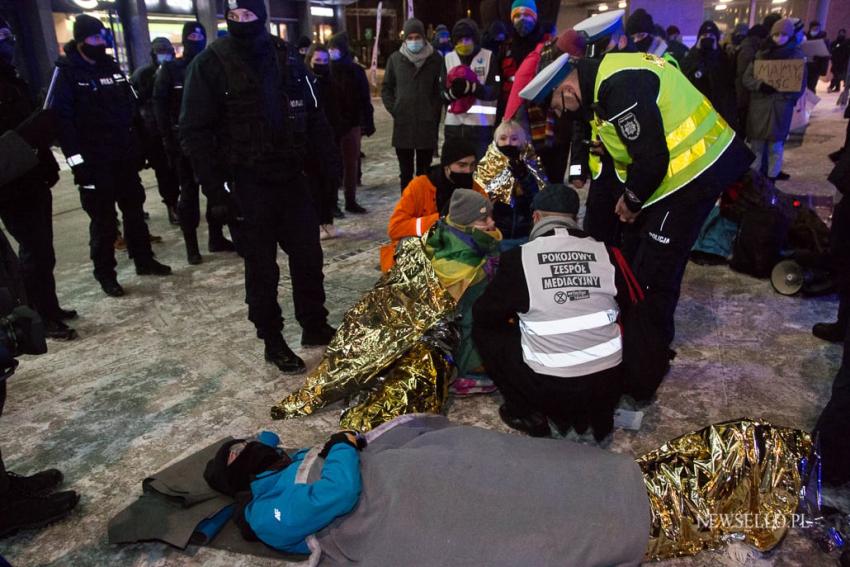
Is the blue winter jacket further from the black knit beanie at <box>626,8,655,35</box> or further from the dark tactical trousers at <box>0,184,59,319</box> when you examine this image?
the black knit beanie at <box>626,8,655,35</box>

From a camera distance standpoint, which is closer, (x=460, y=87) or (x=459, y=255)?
(x=459, y=255)

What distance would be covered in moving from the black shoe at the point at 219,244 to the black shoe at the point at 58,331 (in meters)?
1.60

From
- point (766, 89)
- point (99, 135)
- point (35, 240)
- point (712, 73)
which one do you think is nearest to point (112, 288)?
point (35, 240)

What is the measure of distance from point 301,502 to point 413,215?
221 cm

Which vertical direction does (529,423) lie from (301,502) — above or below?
below

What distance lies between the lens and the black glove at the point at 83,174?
3913 millimetres

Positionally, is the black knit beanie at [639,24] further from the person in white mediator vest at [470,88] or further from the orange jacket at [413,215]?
the orange jacket at [413,215]

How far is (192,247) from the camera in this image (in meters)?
4.93

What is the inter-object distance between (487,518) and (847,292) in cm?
255

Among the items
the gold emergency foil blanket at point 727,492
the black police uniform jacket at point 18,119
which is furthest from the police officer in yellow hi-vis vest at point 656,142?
the black police uniform jacket at point 18,119

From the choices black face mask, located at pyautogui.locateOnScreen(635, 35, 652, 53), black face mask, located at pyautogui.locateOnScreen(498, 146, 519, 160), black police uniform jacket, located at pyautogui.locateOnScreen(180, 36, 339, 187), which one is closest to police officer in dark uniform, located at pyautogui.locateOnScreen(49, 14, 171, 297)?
black police uniform jacket, located at pyautogui.locateOnScreen(180, 36, 339, 187)

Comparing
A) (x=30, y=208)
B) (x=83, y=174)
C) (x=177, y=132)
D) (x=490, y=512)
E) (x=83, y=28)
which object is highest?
(x=83, y=28)

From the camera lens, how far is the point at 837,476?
2.14 metres

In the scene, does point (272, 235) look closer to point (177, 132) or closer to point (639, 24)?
point (177, 132)
